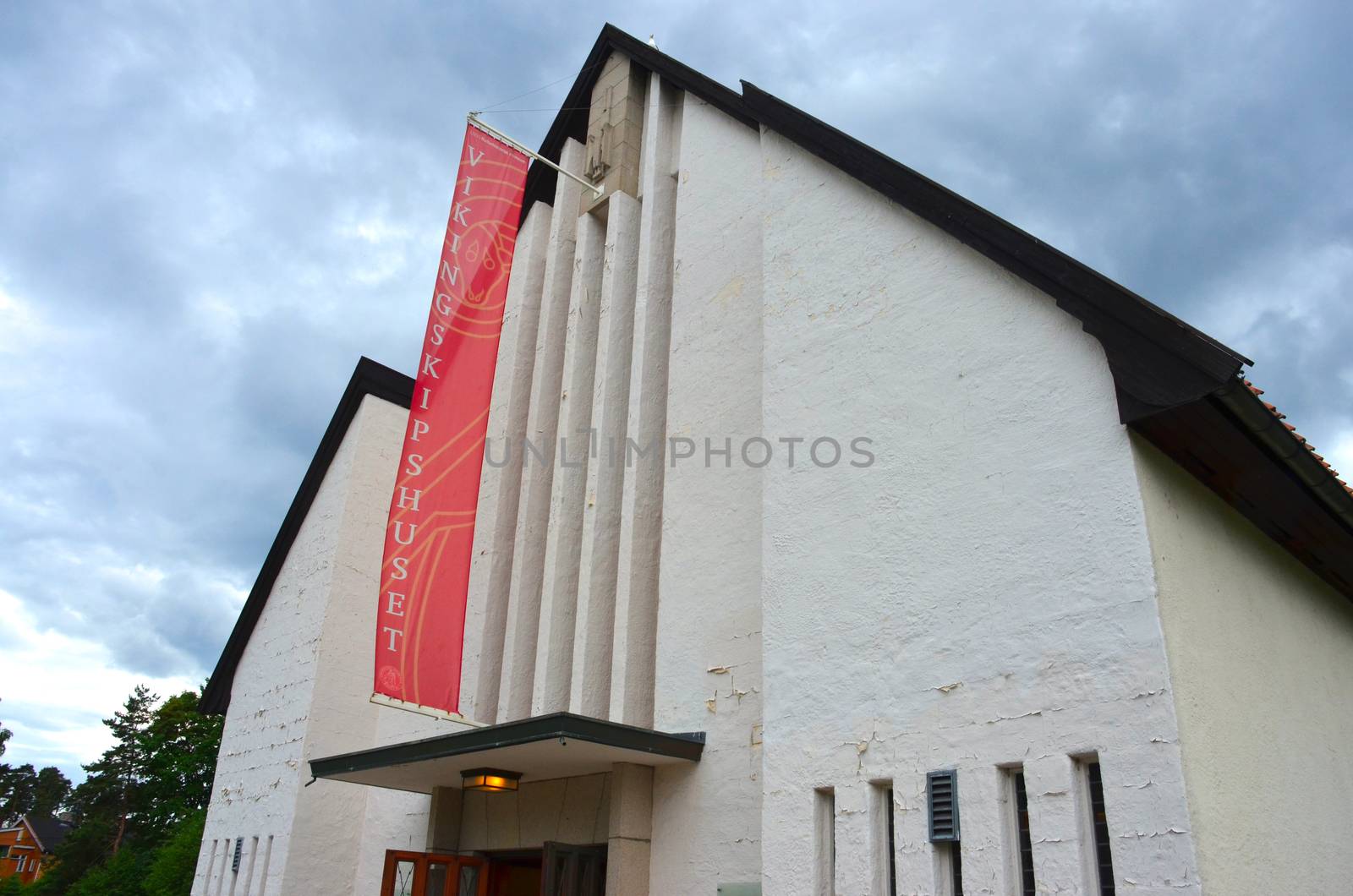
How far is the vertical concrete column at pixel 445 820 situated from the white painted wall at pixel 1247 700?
761 centimetres

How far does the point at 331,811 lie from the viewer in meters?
12.2

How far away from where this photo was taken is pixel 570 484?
1104cm

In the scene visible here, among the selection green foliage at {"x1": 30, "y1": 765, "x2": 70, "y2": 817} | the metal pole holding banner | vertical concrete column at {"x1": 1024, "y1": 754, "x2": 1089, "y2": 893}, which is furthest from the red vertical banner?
green foliage at {"x1": 30, "y1": 765, "x2": 70, "y2": 817}

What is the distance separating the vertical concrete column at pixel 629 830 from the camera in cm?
823

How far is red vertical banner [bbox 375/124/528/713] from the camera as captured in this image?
9.42m

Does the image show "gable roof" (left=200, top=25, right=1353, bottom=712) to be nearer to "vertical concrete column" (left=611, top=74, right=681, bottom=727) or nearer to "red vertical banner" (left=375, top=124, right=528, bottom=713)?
"vertical concrete column" (left=611, top=74, right=681, bottom=727)

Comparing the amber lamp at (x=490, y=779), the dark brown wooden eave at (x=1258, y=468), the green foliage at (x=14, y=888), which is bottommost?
the green foliage at (x=14, y=888)

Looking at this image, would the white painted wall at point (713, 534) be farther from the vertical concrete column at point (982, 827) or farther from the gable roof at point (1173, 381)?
the vertical concrete column at point (982, 827)

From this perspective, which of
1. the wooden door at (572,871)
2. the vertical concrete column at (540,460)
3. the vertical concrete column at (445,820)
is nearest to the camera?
the wooden door at (572,871)

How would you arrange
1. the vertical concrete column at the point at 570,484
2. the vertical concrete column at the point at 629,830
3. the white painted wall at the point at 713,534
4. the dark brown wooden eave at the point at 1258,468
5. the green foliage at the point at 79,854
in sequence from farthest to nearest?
the green foliage at the point at 79,854 < the vertical concrete column at the point at 570,484 < the vertical concrete column at the point at 629,830 < the white painted wall at the point at 713,534 < the dark brown wooden eave at the point at 1258,468

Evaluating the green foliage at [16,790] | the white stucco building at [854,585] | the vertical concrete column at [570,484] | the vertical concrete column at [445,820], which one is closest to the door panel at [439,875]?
the white stucco building at [854,585]

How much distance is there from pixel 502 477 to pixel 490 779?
156 inches

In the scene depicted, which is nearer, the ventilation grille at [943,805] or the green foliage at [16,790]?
the ventilation grille at [943,805]

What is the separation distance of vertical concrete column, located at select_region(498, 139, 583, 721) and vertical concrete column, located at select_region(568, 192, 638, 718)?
829 mm
